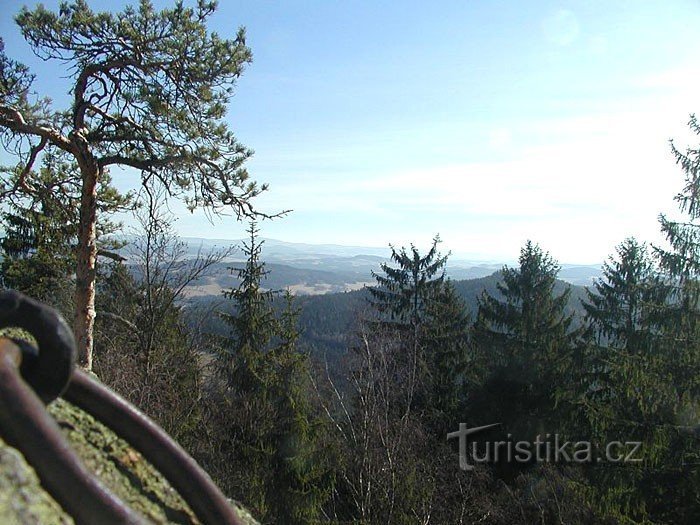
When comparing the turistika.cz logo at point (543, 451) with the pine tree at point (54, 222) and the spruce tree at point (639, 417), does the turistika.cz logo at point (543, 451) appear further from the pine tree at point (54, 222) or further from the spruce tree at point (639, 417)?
the pine tree at point (54, 222)

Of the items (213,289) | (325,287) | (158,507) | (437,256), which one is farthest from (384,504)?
(325,287)

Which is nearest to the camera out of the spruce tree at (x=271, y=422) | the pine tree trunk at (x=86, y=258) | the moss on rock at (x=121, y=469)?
the moss on rock at (x=121, y=469)

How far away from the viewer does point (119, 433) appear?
1.07m

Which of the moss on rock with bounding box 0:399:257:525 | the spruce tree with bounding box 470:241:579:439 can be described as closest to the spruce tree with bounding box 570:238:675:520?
the spruce tree with bounding box 470:241:579:439

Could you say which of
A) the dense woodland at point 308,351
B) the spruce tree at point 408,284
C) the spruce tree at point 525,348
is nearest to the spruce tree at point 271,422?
the dense woodland at point 308,351

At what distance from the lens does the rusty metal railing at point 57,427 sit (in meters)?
0.77

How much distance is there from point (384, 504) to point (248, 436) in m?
6.05

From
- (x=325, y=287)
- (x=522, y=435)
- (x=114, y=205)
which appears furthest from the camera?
(x=325, y=287)

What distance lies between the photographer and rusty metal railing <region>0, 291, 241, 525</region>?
773 mm

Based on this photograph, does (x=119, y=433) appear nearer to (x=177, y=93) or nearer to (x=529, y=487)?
(x=177, y=93)

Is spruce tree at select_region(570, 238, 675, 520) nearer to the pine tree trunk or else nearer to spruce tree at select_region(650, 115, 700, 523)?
spruce tree at select_region(650, 115, 700, 523)

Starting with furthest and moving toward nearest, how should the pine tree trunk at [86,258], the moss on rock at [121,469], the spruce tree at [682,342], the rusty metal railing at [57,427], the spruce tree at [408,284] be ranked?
the spruce tree at [408,284]
the spruce tree at [682,342]
the pine tree trunk at [86,258]
the moss on rock at [121,469]
the rusty metal railing at [57,427]

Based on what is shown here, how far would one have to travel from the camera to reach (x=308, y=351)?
1759 cm

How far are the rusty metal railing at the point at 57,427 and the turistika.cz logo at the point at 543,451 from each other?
1317cm
